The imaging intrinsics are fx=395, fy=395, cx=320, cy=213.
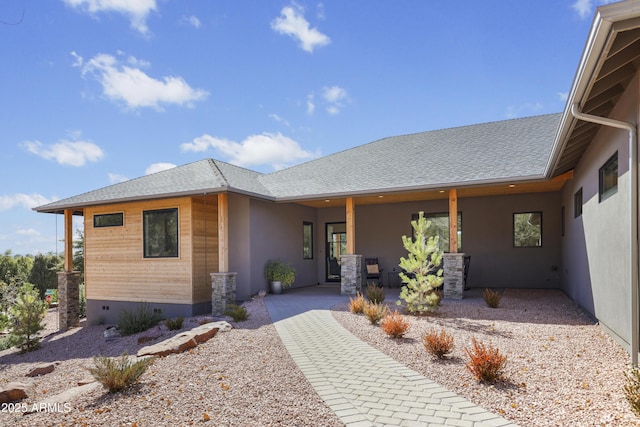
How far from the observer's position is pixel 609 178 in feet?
19.1

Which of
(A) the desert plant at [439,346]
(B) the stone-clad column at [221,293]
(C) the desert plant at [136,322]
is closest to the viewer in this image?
(A) the desert plant at [439,346]

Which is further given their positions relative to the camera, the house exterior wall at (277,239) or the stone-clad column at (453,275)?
the house exterior wall at (277,239)

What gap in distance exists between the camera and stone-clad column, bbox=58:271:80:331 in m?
12.1

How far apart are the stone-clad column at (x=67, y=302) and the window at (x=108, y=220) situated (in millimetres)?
1893

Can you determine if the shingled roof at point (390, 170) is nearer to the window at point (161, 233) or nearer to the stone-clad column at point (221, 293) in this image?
the window at point (161, 233)

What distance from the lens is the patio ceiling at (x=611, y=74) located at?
3451mm

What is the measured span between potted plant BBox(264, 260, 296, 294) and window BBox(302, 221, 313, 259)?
2.11 metres

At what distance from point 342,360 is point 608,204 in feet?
14.4

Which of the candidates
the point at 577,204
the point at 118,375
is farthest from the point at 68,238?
the point at 577,204

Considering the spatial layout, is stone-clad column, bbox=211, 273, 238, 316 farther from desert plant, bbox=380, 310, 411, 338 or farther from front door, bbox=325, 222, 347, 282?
front door, bbox=325, 222, 347, 282

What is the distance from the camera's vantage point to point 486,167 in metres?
10.1

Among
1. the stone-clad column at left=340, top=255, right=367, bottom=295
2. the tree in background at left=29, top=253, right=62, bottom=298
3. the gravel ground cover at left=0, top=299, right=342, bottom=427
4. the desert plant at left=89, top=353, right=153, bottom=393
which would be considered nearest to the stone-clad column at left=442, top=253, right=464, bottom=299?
the stone-clad column at left=340, top=255, right=367, bottom=295

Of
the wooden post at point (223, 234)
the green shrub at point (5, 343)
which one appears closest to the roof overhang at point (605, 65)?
the wooden post at point (223, 234)

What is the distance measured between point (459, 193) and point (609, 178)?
5877 mm
